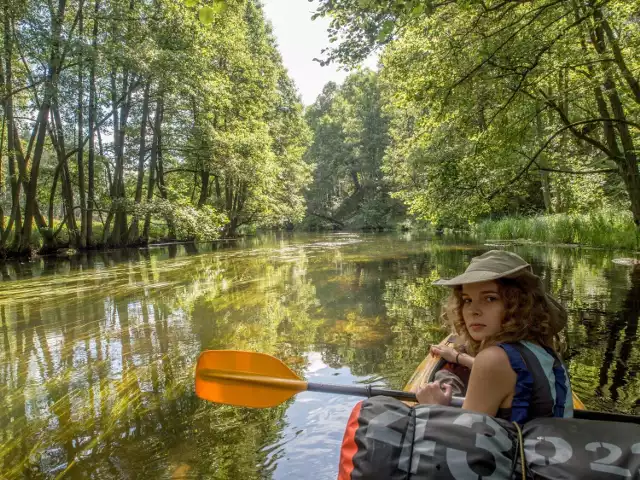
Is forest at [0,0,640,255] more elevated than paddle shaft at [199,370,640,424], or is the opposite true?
forest at [0,0,640,255]

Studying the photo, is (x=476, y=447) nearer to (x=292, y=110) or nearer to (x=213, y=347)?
(x=213, y=347)

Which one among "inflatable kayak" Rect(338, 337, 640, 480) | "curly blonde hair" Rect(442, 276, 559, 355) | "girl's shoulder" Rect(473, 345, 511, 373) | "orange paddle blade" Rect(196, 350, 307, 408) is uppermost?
"curly blonde hair" Rect(442, 276, 559, 355)

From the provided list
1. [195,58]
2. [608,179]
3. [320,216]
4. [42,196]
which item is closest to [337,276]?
[195,58]

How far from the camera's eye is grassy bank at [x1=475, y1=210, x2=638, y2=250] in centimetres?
1105

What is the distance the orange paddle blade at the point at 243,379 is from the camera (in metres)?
2.53

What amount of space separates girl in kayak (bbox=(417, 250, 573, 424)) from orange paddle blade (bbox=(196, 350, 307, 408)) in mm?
1007

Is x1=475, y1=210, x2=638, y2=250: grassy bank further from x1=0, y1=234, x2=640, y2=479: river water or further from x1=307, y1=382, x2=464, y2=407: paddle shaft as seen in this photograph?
x1=307, y1=382, x2=464, y2=407: paddle shaft

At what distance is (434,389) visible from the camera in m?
1.80

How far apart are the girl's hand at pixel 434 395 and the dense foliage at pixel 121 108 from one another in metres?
12.1

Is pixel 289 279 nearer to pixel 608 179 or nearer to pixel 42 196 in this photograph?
pixel 608 179

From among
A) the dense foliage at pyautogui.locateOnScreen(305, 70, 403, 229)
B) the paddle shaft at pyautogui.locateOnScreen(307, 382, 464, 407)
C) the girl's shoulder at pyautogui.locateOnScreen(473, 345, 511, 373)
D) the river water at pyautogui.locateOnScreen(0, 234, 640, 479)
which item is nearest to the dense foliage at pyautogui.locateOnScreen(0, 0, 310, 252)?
the river water at pyautogui.locateOnScreen(0, 234, 640, 479)

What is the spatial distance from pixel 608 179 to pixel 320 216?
28.7 metres

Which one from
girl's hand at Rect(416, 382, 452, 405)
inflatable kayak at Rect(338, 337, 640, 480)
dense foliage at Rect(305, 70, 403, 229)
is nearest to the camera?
inflatable kayak at Rect(338, 337, 640, 480)

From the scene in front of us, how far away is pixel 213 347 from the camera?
4262 mm
